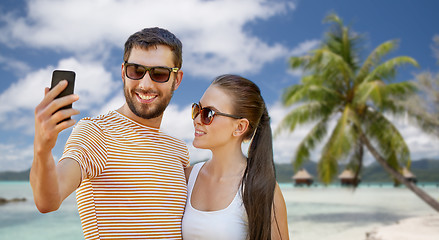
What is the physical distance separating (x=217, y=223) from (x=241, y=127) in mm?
821

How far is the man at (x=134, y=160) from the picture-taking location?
7.81 ft

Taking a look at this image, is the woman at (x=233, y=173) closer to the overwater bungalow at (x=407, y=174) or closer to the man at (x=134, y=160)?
the man at (x=134, y=160)

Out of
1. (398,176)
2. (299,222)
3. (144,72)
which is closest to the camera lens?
(144,72)

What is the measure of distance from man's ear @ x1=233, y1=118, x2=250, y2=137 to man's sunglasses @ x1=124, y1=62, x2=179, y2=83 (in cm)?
74

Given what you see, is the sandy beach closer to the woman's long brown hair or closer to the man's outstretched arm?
the woman's long brown hair

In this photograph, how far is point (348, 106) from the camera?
20.1m

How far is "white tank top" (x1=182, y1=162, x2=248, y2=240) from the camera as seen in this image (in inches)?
111

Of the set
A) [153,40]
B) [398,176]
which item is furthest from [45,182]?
[398,176]

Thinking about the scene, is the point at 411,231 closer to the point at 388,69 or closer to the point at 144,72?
the point at 388,69

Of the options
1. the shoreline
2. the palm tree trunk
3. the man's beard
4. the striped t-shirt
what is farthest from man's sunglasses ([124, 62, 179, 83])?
the shoreline

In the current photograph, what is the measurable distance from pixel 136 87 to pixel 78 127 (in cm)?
54

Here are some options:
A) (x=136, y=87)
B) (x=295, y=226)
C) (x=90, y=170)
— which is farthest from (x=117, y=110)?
(x=295, y=226)

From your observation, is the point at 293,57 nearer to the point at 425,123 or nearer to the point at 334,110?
the point at 334,110

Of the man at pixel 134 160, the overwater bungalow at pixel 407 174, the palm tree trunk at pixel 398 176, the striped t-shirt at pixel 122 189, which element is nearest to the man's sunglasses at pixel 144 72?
the man at pixel 134 160
